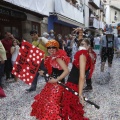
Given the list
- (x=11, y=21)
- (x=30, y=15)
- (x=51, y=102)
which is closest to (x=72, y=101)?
(x=51, y=102)

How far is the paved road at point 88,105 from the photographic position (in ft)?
15.3

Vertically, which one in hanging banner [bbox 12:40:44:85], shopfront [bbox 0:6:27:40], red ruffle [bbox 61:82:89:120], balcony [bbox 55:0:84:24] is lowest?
red ruffle [bbox 61:82:89:120]

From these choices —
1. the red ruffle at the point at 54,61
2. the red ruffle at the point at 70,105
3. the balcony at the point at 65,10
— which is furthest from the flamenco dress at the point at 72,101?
the balcony at the point at 65,10

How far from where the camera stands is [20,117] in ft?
15.1

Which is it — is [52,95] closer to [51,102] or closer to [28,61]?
[51,102]

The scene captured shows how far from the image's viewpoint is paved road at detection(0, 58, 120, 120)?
15.3 feet

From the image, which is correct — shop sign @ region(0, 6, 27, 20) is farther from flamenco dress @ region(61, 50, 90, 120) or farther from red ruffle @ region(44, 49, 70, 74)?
flamenco dress @ region(61, 50, 90, 120)

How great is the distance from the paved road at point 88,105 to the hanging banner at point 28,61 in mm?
1220

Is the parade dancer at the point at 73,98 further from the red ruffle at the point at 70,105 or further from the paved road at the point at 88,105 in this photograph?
the paved road at the point at 88,105

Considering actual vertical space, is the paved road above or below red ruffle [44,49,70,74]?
below

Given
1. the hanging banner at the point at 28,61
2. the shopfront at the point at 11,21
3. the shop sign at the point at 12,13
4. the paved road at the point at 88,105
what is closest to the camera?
the hanging banner at the point at 28,61

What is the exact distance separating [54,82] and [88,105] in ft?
6.89

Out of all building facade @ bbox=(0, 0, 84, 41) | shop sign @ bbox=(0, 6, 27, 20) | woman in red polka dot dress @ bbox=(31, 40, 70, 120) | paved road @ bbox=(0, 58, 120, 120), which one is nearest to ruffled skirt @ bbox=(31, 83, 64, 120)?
woman in red polka dot dress @ bbox=(31, 40, 70, 120)

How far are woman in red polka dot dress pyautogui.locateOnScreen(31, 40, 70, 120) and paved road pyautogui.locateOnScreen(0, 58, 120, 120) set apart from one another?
1207 millimetres
